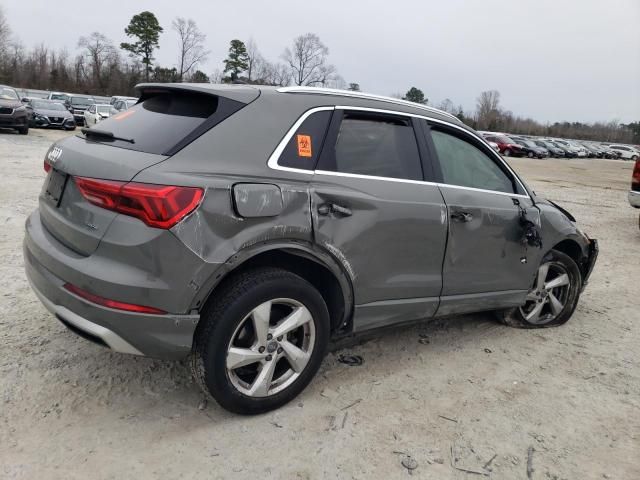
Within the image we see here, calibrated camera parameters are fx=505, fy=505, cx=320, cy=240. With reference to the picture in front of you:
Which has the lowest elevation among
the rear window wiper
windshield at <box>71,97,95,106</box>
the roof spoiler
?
the rear window wiper

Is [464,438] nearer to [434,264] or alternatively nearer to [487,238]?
[434,264]

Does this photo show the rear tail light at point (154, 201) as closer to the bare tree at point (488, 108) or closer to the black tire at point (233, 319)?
the black tire at point (233, 319)

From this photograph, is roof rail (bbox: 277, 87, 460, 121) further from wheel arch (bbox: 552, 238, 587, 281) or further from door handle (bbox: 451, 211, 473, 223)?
wheel arch (bbox: 552, 238, 587, 281)

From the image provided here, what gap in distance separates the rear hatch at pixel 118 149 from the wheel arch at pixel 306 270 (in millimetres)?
589

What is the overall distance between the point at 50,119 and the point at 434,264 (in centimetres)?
2388

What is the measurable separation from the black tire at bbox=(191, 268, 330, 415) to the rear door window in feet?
2.58

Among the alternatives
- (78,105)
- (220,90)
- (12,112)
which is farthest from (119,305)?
(78,105)

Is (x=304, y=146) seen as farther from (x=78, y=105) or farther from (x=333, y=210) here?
(x=78, y=105)

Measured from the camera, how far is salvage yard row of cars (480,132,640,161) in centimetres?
3994

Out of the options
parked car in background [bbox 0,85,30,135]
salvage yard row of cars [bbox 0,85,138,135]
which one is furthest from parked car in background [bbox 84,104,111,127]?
parked car in background [bbox 0,85,30,135]

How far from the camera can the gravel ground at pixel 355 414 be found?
247 cm

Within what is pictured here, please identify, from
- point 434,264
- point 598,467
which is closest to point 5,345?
point 434,264

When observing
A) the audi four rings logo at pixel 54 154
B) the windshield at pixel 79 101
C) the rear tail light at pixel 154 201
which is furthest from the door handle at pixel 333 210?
the windshield at pixel 79 101

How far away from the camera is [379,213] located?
2.97 metres
